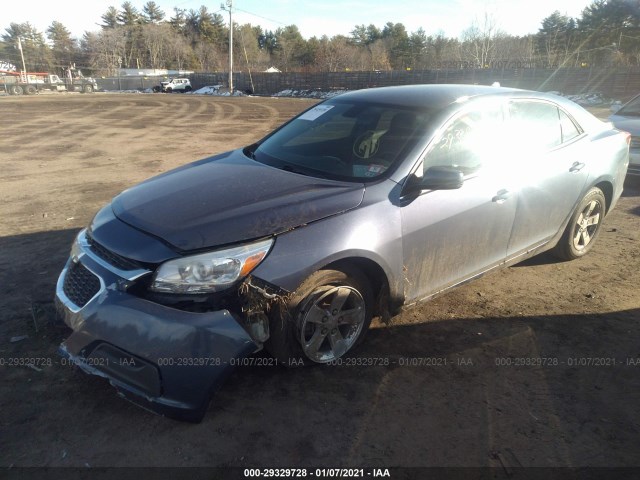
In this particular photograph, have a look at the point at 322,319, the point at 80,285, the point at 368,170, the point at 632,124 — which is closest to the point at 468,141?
the point at 368,170

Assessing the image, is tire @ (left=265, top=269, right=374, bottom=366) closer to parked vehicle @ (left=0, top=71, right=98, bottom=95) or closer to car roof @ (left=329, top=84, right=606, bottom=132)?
car roof @ (left=329, top=84, right=606, bottom=132)

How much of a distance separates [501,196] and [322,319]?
1.69 meters

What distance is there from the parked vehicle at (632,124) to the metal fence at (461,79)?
25.3 meters

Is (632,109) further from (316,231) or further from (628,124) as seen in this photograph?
(316,231)

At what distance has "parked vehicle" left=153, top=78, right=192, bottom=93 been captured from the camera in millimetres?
54031

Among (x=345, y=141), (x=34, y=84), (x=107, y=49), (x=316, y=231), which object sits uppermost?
(x=107, y=49)

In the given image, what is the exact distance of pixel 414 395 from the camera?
290cm

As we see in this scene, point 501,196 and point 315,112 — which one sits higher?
point 315,112

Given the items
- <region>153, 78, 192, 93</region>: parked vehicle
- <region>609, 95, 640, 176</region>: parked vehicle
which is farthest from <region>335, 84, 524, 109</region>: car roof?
<region>153, 78, 192, 93</region>: parked vehicle

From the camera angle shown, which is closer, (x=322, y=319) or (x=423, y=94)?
(x=322, y=319)

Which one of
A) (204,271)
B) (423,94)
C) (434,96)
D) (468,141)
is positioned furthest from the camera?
(423,94)

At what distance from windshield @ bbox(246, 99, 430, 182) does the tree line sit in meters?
41.4

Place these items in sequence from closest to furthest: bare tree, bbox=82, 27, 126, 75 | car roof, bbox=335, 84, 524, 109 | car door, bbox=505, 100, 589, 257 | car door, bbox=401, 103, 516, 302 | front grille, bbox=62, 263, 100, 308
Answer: front grille, bbox=62, 263, 100, 308 < car door, bbox=401, 103, 516, 302 < car roof, bbox=335, 84, 524, 109 < car door, bbox=505, 100, 589, 257 < bare tree, bbox=82, 27, 126, 75

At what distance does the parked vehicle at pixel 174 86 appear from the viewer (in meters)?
54.0
